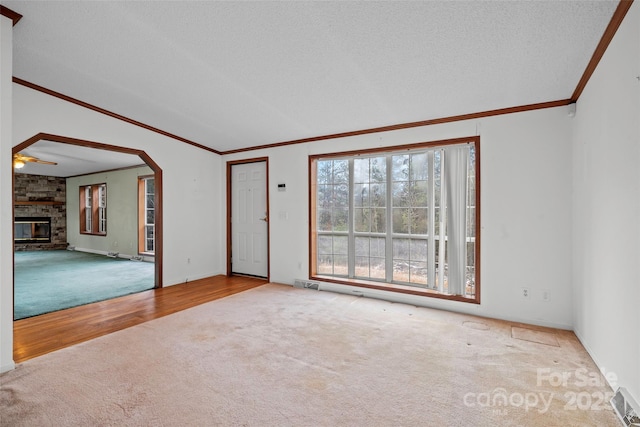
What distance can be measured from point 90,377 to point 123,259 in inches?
246

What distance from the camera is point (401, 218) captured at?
4.11 meters

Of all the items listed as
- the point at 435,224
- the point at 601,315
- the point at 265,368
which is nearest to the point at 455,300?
the point at 435,224

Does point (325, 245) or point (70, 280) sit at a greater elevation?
point (325, 245)

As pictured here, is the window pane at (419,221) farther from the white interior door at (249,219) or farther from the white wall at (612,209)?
the white interior door at (249,219)

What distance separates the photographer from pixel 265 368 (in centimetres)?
233

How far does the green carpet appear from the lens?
3961mm

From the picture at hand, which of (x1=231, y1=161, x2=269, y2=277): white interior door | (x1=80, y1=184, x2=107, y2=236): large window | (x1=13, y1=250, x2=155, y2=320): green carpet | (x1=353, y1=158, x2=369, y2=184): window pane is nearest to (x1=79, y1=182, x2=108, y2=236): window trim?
(x1=80, y1=184, x2=107, y2=236): large window

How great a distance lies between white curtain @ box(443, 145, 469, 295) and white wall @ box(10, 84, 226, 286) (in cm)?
397

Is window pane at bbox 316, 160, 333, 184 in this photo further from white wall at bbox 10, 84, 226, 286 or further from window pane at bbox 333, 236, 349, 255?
white wall at bbox 10, 84, 226, 286

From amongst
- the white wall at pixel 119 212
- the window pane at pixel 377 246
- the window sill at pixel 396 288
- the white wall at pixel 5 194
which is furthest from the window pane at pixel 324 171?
the white wall at pixel 119 212

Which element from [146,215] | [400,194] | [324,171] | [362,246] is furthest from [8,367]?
[146,215]

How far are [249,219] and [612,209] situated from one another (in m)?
4.70

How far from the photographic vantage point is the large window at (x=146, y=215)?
24.7 feet

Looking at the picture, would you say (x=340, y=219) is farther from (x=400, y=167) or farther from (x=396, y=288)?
(x=396, y=288)
